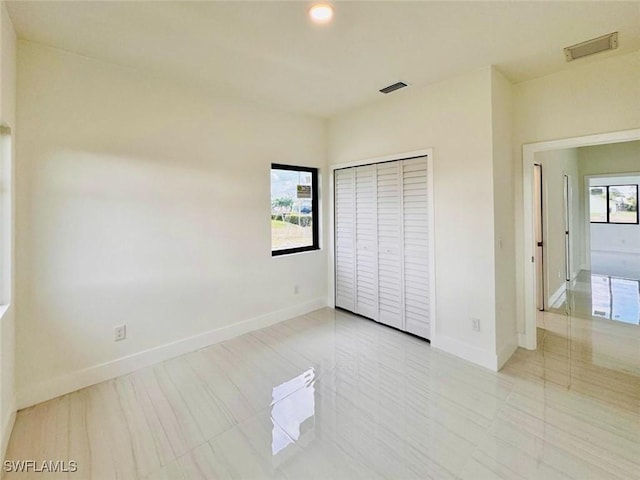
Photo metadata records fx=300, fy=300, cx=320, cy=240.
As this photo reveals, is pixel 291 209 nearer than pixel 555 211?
Yes

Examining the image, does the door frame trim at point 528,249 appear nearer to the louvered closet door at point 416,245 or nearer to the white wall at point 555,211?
the louvered closet door at point 416,245

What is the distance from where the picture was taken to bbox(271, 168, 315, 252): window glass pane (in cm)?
390

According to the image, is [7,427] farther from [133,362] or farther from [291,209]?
[291,209]

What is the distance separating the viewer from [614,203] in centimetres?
851

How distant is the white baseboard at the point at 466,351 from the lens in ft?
8.94

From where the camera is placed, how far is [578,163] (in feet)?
19.7

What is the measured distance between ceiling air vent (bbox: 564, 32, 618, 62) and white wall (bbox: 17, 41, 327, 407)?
290 centimetres

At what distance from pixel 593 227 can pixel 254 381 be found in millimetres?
10911

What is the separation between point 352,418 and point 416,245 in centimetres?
192

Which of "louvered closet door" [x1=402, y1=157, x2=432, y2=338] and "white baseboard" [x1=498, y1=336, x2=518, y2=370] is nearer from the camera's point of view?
"white baseboard" [x1=498, y1=336, x2=518, y2=370]

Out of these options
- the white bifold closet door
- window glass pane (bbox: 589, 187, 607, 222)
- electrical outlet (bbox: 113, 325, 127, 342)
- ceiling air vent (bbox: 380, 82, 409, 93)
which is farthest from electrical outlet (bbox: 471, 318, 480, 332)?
window glass pane (bbox: 589, 187, 607, 222)

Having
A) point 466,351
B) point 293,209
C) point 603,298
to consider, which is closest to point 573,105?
point 466,351

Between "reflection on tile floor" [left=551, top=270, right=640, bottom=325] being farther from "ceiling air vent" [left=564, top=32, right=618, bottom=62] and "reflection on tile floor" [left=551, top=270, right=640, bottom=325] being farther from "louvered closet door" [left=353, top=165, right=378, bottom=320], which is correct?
"ceiling air vent" [left=564, top=32, right=618, bottom=62]

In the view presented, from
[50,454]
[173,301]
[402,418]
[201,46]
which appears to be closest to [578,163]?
[402,418]
